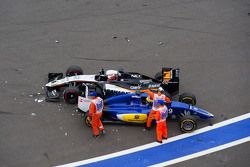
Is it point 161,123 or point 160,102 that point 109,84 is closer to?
point 160,102

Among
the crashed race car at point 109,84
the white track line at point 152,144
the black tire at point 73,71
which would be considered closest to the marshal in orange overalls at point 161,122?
the white track line at point 152,144

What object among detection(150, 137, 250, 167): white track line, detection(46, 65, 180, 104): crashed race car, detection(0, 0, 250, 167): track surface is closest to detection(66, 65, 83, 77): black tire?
detection(46, 65, 180, 104): crashed race car

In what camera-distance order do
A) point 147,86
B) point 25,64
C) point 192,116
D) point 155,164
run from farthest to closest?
point 25,64 < point 147,86 < point 192,116 < point 155,164

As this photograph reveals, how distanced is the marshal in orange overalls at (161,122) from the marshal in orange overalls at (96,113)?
68.5 inches

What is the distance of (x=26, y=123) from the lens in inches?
505

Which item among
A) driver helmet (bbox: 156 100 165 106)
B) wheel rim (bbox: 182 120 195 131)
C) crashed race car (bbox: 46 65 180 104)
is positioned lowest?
wheel rim (bbox: 182 120 195 131)

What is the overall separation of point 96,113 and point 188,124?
116 inches

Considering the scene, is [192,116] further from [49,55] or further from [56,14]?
[56,14]

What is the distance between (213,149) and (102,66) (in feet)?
19.7

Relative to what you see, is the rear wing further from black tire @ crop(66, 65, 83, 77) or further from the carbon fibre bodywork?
black tire @ crop(66, 65, 83, 77)

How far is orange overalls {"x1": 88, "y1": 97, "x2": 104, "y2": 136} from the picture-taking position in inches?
470

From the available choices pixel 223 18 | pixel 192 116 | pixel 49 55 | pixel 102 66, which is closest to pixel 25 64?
pixel 49 55

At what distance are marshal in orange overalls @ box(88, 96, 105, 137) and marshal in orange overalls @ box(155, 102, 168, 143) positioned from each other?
174cm

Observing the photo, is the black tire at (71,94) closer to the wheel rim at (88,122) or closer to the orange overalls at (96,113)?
the wheel rim at (88,122)
